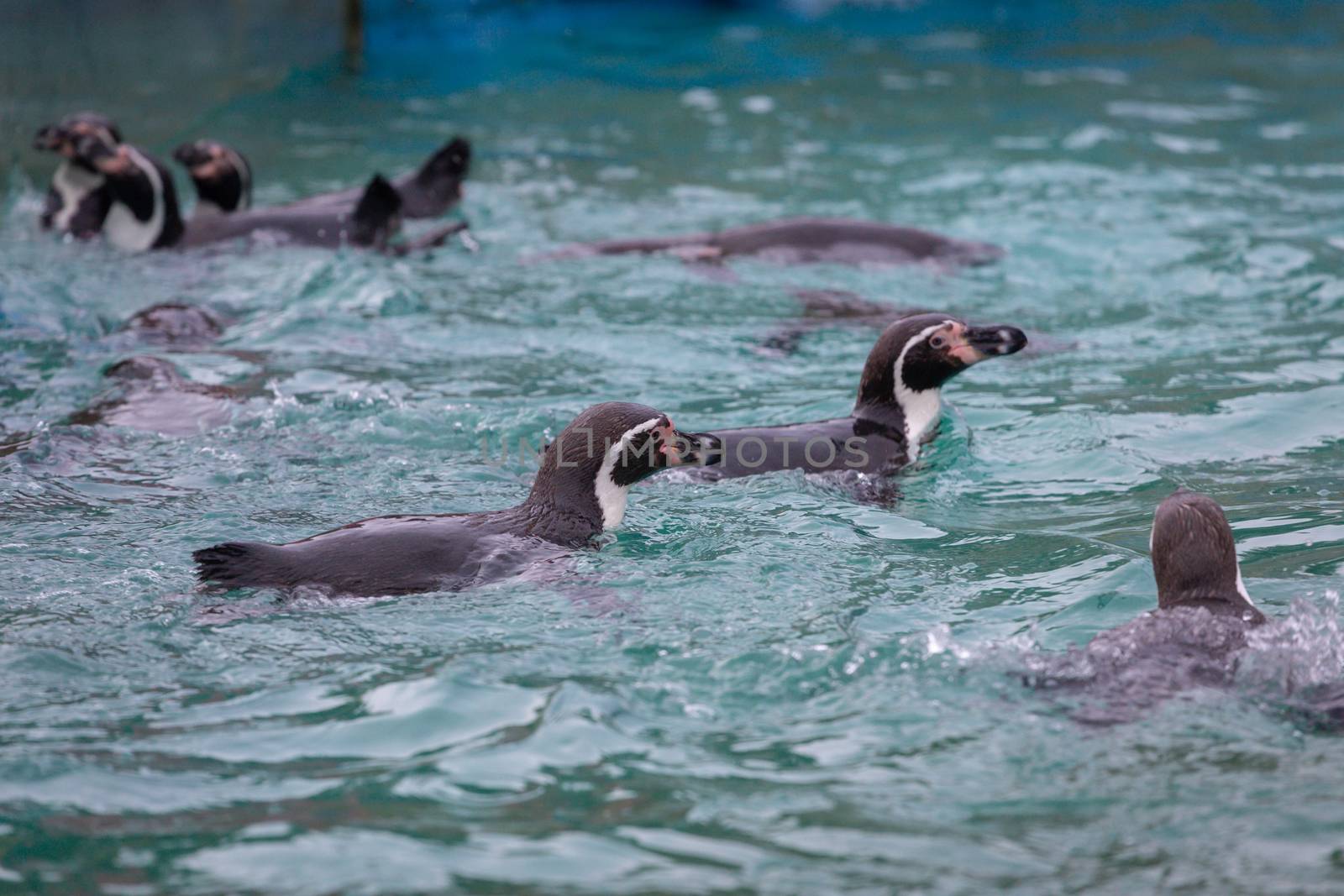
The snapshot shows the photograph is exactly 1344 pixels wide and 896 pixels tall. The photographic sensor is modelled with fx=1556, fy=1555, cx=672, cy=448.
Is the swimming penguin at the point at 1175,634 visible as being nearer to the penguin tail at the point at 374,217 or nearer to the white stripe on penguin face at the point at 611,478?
the white stripe on penguin face at the point at 611,478

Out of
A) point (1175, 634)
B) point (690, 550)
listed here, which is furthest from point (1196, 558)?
point (690, 550)

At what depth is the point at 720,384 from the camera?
25.9 feet

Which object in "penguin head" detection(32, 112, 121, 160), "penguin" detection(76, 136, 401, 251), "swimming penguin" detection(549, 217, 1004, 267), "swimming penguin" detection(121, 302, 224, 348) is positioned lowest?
"swimming penguin" detection(121, 302, 224, 348)

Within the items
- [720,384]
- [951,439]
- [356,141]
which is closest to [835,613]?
[951,439]

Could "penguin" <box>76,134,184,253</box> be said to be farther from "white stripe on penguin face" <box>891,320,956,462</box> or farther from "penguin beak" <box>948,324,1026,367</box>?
"penguin beak" <box>948,324,1026,367</box>

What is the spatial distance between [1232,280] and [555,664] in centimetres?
630

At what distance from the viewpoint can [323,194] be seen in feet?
37.6

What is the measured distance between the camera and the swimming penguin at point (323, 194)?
35.7ft

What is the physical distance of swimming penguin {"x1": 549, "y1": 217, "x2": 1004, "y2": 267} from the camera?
9.70 meters

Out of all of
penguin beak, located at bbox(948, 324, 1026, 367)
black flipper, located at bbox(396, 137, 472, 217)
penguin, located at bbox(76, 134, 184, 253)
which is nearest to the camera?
penguin beak, located at bbox(948, 324, 1026, 367)

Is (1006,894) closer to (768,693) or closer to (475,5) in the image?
(768,693)

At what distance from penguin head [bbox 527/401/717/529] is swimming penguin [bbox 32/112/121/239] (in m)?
6.18

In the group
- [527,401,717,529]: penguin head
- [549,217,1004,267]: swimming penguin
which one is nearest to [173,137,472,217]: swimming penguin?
[549,217,1004,267]: swimming penguin

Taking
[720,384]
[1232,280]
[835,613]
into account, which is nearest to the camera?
[835,613]
